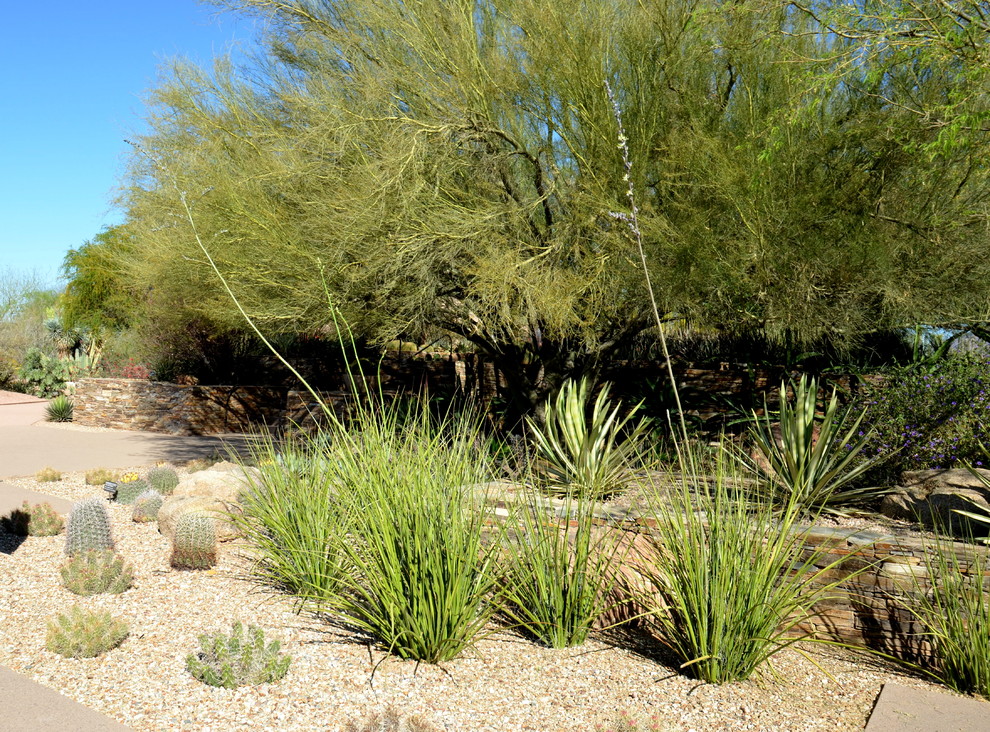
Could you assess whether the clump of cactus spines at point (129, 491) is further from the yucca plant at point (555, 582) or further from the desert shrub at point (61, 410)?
the desert shrub at point (61, 410)

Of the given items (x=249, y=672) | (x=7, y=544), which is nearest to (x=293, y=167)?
(x=7, y=544)

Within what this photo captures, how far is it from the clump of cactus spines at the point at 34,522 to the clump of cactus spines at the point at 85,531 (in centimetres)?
92

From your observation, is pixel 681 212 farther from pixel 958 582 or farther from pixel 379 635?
pixel 379 635

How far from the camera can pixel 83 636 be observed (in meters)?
4.34

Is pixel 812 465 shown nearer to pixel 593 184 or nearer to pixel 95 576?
pixel 593 184

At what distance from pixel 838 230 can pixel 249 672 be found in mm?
6733

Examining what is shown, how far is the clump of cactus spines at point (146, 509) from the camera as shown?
772 centimetres

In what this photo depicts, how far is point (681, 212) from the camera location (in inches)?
337

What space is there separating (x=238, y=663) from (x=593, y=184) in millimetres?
5952

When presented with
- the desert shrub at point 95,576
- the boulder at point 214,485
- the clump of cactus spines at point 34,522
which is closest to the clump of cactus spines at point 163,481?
the boulder at point 214,485

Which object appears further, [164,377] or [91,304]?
[91,304]

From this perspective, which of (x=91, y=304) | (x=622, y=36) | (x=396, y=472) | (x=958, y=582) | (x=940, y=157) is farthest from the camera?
(x=91, y=304)

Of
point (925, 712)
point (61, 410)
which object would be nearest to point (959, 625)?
point (925, 712)

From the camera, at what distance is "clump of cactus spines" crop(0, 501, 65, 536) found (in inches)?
270
